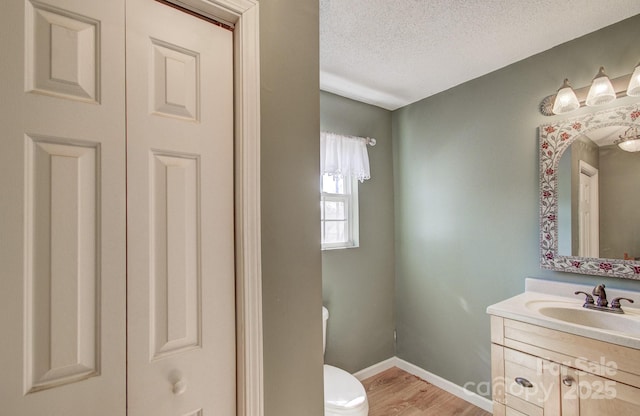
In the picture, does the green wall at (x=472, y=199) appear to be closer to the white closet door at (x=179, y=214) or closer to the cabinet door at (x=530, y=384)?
the cabinet door at (x=530, y=384)

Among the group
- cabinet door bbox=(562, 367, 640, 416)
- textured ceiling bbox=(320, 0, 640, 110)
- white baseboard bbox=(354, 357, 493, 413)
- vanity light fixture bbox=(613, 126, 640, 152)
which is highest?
textured ceiling bbox=(320, 0, 640, 110)

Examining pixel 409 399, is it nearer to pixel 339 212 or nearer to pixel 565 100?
pixel 339 212

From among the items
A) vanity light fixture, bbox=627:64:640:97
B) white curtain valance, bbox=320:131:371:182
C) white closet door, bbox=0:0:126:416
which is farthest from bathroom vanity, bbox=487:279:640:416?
white closet door, bbox=0:0:126:416

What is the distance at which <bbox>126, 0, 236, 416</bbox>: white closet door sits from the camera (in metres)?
0.73

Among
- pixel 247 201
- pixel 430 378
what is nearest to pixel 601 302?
pixel 430 378

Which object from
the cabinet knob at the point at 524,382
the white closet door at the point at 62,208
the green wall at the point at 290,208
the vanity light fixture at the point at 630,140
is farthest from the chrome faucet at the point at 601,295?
the white closet door at the point at 62,208

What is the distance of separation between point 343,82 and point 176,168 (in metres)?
1.85

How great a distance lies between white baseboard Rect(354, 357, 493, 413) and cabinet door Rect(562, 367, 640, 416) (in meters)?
0.93

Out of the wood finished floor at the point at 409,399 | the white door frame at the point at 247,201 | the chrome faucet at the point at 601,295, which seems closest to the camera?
the white door frame at the point at 247,201

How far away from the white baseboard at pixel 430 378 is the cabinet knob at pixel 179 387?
2093 mm

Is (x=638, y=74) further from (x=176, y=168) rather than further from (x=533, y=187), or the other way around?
(x=176, y=168)

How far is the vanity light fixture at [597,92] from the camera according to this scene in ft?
4.95

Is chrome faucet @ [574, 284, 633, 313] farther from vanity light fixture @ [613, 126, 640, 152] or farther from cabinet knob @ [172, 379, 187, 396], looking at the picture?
cabinet knob @ [172, 379, 187, 396]

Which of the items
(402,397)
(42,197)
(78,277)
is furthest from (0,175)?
(402,397)
